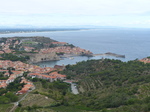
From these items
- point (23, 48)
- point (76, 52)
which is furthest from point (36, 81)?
point (23, 48)

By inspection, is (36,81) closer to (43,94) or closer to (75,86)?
(75,86)

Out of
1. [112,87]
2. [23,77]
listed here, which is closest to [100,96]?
[112,87]

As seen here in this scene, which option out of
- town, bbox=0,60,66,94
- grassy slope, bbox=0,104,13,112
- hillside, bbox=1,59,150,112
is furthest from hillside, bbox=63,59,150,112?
grassy slope, bbox=0,104,13,112

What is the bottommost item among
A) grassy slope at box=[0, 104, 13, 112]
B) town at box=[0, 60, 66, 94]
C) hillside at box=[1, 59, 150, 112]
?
town at box=[0, 60, 66, 94]

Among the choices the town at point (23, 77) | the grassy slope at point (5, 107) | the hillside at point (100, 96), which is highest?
the hillside at point (100, 96)

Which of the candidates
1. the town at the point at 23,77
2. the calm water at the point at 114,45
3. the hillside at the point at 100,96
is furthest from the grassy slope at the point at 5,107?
the calm water at the point at 114,45

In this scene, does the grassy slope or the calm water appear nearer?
the grassy slope

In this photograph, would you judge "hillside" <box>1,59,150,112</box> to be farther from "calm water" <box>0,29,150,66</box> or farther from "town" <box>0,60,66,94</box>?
"calm water" <box>0,29,150,66</box>

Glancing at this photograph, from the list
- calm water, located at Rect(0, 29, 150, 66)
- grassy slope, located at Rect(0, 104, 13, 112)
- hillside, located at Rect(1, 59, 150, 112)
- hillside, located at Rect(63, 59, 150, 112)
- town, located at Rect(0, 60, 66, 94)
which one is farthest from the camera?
calm water, located at Rect(0, 29, 150, 66)

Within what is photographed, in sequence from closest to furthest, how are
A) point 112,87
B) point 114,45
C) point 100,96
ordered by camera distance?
point 100,96
point 112,87
point 114,45

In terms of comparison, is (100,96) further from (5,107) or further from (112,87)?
(5,107)

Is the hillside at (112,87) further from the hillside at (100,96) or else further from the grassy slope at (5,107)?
the grassy slope at (5,107)
